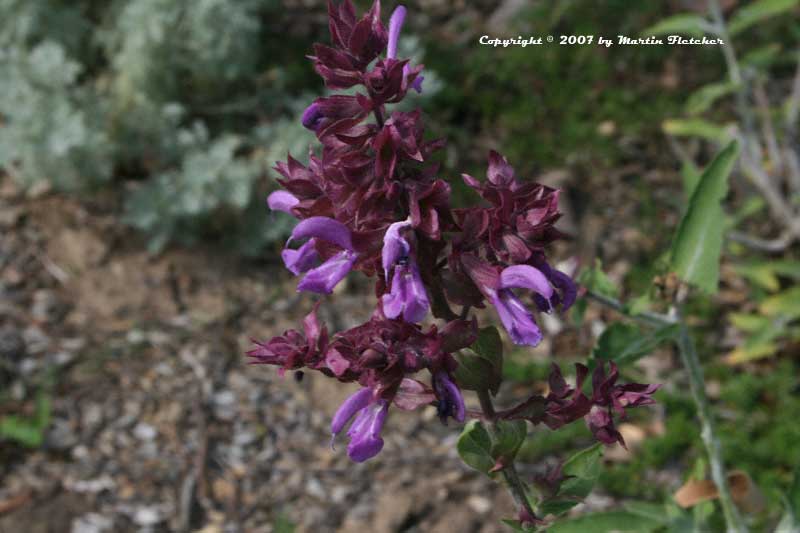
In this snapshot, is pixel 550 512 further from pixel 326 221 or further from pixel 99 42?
pixel 99 42

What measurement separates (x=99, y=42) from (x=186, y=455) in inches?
92.0

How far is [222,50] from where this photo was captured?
4.35 m

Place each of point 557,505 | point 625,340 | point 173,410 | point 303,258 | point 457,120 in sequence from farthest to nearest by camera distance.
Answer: point 457,120
point 173,410
point 625,340
point 557,505
point 303,258

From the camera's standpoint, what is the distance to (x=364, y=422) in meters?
1.34

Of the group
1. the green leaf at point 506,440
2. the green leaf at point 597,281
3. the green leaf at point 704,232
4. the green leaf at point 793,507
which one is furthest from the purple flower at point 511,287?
the green leaf at point 793,507

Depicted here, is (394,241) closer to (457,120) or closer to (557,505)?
(557,505)

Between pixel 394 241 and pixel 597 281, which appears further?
pixel 597 281

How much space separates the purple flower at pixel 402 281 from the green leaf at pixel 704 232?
0.93m

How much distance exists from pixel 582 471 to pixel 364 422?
19.4 inches

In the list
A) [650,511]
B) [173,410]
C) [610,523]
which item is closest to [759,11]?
[650,511]

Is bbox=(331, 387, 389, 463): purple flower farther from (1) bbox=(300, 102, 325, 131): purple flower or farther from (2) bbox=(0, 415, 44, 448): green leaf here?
(2) bbox=(0, 415, 44, 448): green leaf

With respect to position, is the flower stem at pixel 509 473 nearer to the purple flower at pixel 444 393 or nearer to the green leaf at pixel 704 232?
the purple flower at pixel 444 393

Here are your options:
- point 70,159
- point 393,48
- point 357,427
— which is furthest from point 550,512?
point 70,159

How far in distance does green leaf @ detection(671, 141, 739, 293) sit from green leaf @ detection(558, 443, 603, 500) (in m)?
0.57
